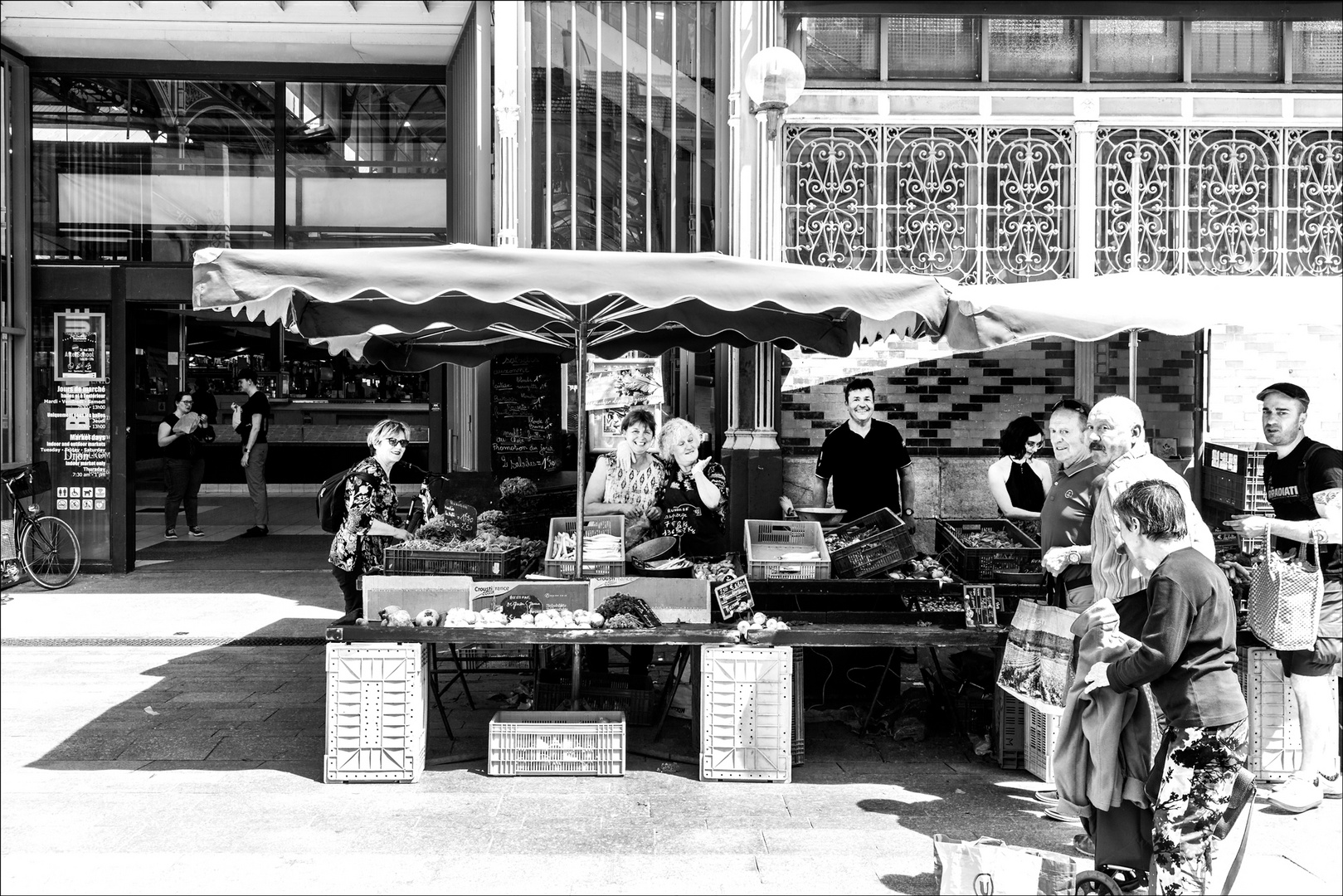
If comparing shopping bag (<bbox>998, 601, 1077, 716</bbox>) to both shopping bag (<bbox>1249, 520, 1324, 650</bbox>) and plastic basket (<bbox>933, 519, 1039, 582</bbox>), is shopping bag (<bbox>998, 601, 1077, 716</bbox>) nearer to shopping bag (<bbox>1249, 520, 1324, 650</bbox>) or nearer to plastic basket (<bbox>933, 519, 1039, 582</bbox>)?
plastic basket (<bbox>933, 519, 1039, 582</bbox>)

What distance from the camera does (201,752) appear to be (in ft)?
21.1

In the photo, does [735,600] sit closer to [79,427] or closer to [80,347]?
[79,427]

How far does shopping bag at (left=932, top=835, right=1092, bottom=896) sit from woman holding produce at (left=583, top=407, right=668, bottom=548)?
Result: 330cm

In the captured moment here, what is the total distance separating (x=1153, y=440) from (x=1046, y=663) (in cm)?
506

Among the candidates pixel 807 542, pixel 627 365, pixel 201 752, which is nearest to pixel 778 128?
pixel 627 365

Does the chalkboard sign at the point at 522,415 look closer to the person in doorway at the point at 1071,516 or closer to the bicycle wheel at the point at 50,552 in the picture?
the bicycle wheel at the point at 50,552

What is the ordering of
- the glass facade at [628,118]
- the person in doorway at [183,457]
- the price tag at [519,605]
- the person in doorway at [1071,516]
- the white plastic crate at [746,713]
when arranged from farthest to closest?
1. the person in doorway at [183,457]
2. the glass facade at [628,118]
3. the price tag at [519,605]
4. the white plastic crate at [746,713]
5. the person in doorway at [1071,516]

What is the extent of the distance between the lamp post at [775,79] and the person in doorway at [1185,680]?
556cm

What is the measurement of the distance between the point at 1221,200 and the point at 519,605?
6.93 metres

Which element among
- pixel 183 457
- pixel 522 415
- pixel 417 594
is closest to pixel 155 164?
pixel 183 457

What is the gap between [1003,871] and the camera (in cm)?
425

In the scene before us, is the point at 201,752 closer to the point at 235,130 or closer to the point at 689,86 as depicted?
the point at 689,86

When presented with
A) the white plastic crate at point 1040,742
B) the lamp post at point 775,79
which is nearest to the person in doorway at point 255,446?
the lamp post at point 775,79

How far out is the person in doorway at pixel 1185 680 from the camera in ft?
12.9
